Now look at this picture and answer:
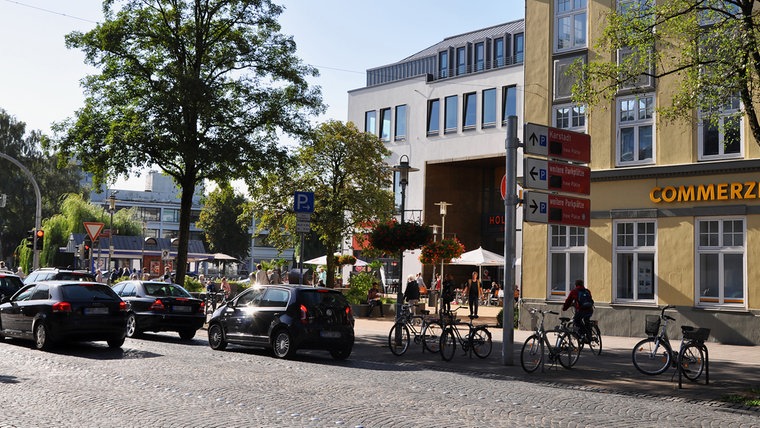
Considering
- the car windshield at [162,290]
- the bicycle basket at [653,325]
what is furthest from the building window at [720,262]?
the car windshield at [162,290]

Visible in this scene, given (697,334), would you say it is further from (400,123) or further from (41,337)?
(400,123)

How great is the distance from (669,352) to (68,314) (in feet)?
37.8

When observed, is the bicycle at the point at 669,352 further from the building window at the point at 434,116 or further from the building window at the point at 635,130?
the building window at the point at 434,116

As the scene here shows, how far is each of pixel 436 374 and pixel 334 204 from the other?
2295 cm

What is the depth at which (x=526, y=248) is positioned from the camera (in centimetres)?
2569

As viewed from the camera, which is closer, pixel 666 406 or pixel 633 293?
pixel 666 406

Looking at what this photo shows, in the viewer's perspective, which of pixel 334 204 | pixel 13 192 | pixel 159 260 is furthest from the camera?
pixel 13 192

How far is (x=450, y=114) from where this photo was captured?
50.4 meters

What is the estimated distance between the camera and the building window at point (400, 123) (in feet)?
173

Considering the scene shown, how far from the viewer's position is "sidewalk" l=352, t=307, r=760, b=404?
13.0 m

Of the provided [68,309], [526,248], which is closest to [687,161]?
[526,248]

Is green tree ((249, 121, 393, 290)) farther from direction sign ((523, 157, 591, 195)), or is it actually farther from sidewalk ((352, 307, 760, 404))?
direction sign ((523, 157, 591, 195))

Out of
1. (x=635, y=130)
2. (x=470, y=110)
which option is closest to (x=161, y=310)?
(x=635, y=130)

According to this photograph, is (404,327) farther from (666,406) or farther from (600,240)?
(600,240)
